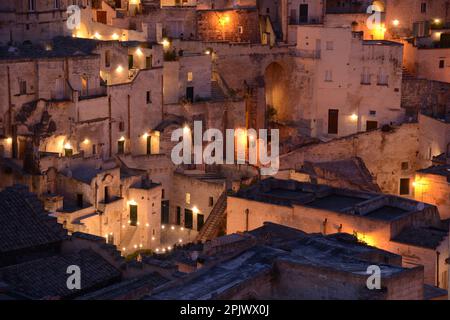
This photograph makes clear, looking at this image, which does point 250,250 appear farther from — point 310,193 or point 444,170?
point 444,170

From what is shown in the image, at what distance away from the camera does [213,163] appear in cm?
5891

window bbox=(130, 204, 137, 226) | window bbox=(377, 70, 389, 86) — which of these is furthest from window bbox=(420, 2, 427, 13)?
window bbox=(130, 204, 137, 226)

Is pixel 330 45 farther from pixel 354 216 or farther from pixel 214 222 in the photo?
pixel 354 216

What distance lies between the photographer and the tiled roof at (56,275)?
3597 cm

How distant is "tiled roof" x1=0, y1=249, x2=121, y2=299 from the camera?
3597 centimetres

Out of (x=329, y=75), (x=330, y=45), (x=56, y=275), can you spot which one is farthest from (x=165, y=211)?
(x=56, y=275)

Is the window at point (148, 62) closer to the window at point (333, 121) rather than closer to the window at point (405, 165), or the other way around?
the window at point (333, 121)

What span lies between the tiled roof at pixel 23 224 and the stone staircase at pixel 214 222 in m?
13.4

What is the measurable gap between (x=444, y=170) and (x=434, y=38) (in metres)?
13.6

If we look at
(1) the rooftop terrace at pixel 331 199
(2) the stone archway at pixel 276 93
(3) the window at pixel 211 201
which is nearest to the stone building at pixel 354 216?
(1) the rooftop terrace at pixel 331 199

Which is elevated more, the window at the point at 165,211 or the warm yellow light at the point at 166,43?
the warm yellow light at the point at 166,43

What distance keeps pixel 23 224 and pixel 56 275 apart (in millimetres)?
2674

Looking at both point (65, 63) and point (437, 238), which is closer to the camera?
point (437, 238)
